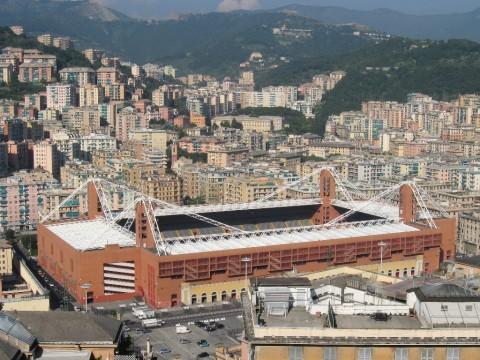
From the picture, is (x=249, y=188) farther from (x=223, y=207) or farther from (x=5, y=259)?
(x=5, y=259)

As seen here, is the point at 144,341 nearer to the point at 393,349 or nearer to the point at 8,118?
the point at 393,349

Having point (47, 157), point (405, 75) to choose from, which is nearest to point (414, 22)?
point (405, 75)

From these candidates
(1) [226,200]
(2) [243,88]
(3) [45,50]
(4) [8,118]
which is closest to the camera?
(1) [226,200]

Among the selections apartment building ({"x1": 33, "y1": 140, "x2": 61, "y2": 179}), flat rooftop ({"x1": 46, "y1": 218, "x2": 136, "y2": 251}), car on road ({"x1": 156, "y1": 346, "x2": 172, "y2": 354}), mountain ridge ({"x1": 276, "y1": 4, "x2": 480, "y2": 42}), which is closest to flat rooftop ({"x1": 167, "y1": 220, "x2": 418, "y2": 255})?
flat rooftop ({"x1": 46, "y1": 218, "x2": 136, "y2": 251})

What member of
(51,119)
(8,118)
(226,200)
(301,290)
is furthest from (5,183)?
(301,290)

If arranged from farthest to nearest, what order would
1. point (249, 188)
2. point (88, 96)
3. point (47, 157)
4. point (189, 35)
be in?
point (189, 35)
point (88, 96)
point (47, 157)
point (249, 188)

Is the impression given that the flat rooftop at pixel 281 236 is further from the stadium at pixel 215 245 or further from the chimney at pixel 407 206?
the chimney at pixel 407 206
